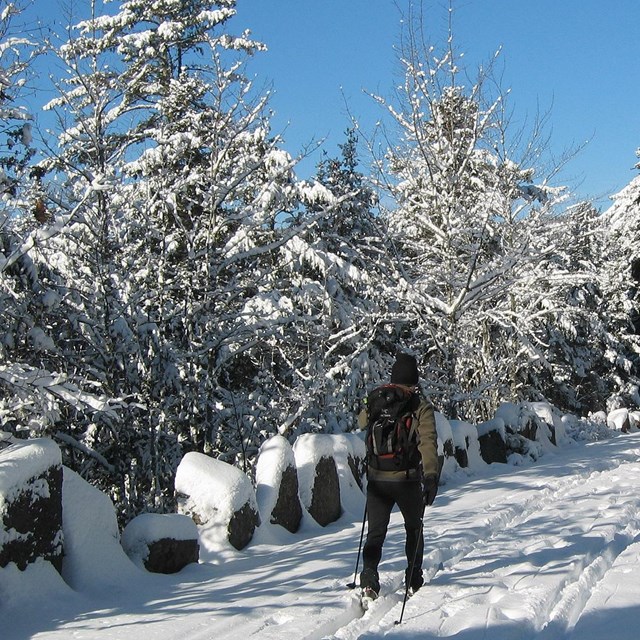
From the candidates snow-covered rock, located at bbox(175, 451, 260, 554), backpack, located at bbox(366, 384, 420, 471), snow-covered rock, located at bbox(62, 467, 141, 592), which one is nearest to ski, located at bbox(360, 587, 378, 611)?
backpack, located at bbox(366, 384, 420, 471)

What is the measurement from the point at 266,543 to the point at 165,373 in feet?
11.5

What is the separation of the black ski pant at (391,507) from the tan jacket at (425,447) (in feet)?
0.17

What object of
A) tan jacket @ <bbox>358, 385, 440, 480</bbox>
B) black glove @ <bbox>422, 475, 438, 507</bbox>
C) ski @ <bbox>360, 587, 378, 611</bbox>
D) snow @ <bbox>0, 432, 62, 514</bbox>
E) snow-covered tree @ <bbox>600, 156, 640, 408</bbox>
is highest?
snow-covered tree @ <bbox>600, 156, 640, 408</bbox>

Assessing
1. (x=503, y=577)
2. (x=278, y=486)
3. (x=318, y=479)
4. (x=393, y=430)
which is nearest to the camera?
(x=393, y=430)

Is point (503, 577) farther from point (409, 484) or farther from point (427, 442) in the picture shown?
point (427, 442)

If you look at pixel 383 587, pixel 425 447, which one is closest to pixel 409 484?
pixel 425 447

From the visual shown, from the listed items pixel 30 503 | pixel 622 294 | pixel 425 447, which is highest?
pixel 622 294

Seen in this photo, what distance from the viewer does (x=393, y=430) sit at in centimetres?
514

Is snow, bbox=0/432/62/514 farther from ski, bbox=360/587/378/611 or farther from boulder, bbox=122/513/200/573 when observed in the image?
ski, bbox=360/587/378/611

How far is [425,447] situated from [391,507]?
1.74 feet

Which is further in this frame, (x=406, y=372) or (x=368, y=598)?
(x=406, y=372)

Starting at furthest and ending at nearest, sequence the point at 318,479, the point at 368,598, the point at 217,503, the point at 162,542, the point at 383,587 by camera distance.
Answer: the point at 318,479
the point at 217,503
the point at 162,542
the point at 383,587
the point at 368,598

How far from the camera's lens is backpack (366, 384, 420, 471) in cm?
512

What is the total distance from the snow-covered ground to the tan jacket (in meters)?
0.86
